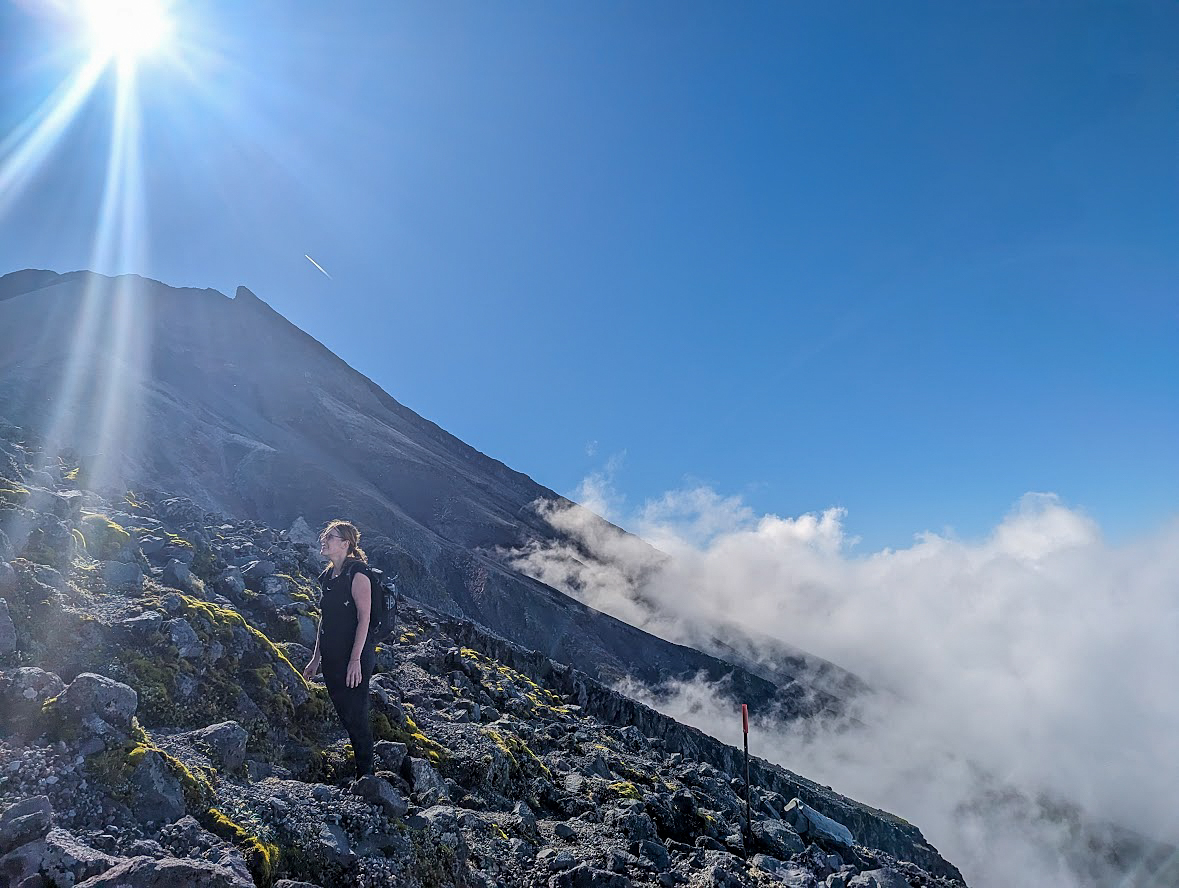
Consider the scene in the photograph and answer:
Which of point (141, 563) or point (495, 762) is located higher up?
point (141, 563)

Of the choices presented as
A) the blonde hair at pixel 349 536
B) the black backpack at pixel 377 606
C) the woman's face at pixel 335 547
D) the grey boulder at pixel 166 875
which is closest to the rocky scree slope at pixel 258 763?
the grey boulder at pixel 166 875

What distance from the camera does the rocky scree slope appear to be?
5.27 meters

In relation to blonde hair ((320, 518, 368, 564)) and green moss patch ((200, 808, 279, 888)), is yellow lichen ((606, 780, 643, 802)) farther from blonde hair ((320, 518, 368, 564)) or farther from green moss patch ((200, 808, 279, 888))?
green moss patch ((200, 808, 279, 888))

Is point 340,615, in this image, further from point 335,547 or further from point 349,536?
point 349,536

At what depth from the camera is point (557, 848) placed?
8.34 m

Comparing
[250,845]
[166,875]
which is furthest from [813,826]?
[166,875]

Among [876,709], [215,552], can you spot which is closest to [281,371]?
[215,552]

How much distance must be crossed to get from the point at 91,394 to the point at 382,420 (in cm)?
5515

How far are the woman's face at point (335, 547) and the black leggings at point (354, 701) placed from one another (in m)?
1.12

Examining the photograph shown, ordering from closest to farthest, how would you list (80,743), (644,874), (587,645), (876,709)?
(80,743) → (644,874) → (587,645) → (876,709)

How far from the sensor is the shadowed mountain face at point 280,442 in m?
58.2

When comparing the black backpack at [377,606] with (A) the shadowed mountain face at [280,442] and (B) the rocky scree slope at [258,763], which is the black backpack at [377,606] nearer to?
(B) the rocky scree slope at [258,763]

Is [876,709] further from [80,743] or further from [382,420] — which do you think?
[80,743]

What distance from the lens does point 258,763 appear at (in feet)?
24.1
